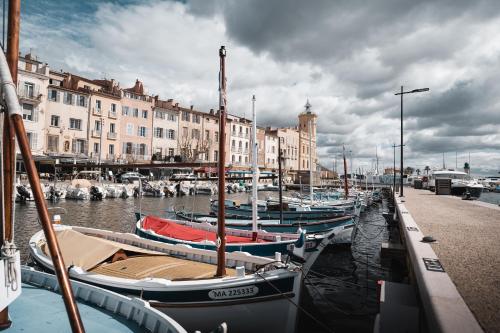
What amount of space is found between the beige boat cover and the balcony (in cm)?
4417

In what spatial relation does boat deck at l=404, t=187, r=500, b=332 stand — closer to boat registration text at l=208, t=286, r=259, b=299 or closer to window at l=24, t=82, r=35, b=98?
boat registration text at l=208, t=286, r=259, b=299

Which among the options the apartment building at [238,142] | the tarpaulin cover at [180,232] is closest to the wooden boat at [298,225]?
the tarpaulin cover at [180,232]

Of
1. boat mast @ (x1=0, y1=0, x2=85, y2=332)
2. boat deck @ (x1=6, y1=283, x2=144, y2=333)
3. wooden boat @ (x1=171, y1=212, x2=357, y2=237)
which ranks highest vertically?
boat mast @ (x1=0, y1=0, x2=85, y2=332)

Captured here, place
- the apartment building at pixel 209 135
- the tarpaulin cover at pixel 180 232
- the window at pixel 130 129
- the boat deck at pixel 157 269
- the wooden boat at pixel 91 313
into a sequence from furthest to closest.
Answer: the apartment building at pixel 209 135, the window at pixel 130 129, the tarpaulin cover at pixel 180 232, the boat deck at pixel 157 269, the wooden boat at pixel 91 313

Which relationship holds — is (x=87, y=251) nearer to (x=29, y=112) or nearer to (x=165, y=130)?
(x=29, y=112)

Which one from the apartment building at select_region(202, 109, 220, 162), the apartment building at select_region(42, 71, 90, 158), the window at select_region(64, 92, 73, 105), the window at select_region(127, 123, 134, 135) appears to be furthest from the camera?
the apartment building at select_region(202, 109, 220, 162)

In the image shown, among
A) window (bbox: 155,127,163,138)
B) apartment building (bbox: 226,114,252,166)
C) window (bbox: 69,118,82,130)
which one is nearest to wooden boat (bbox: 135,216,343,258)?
window (bbox: 69,118,82,130)

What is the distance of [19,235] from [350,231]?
66.3ft

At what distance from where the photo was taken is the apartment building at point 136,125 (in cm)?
5888

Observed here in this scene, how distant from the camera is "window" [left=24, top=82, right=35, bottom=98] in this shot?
150 feet

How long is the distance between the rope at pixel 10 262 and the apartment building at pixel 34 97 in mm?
49951

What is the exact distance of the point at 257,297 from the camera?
24.4 feet

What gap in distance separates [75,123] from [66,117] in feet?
5.39

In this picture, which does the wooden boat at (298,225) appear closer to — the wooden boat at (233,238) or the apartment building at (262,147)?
the wooden boat at (233,238)
